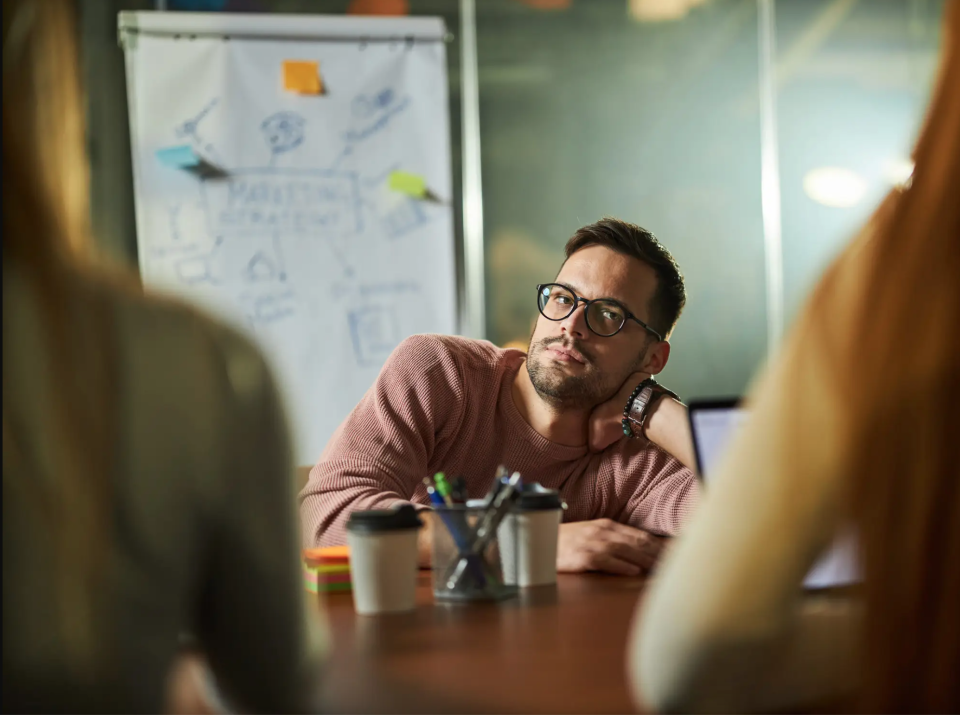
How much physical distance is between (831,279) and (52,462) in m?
0.48

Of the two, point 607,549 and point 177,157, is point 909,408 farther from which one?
point 177,157

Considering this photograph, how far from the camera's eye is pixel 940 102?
58 centimetres

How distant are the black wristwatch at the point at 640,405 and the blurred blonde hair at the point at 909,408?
1.33m

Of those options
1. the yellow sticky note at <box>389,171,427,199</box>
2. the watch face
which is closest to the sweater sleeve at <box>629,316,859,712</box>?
the watch face

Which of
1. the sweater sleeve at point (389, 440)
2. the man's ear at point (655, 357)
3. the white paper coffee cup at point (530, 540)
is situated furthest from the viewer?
the man's ear at point (655, 357)

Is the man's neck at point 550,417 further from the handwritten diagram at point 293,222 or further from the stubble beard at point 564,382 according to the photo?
the handwritten diagram at point 293,222

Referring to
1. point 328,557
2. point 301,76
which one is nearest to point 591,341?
point 328,557

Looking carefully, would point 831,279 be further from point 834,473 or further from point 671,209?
point 671,209

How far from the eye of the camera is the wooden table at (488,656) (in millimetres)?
791

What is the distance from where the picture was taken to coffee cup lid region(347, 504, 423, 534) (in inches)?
46.8

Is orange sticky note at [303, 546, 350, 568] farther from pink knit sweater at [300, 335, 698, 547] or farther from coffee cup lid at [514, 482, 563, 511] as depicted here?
pink knit sweater at [300, 335, 698, 547]

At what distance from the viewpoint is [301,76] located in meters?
3.26

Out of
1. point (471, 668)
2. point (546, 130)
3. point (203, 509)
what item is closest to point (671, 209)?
point (546, 130)

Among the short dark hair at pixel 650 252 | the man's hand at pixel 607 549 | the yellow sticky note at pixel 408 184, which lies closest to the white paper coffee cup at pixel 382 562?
the man's hand at pixel 607 549
